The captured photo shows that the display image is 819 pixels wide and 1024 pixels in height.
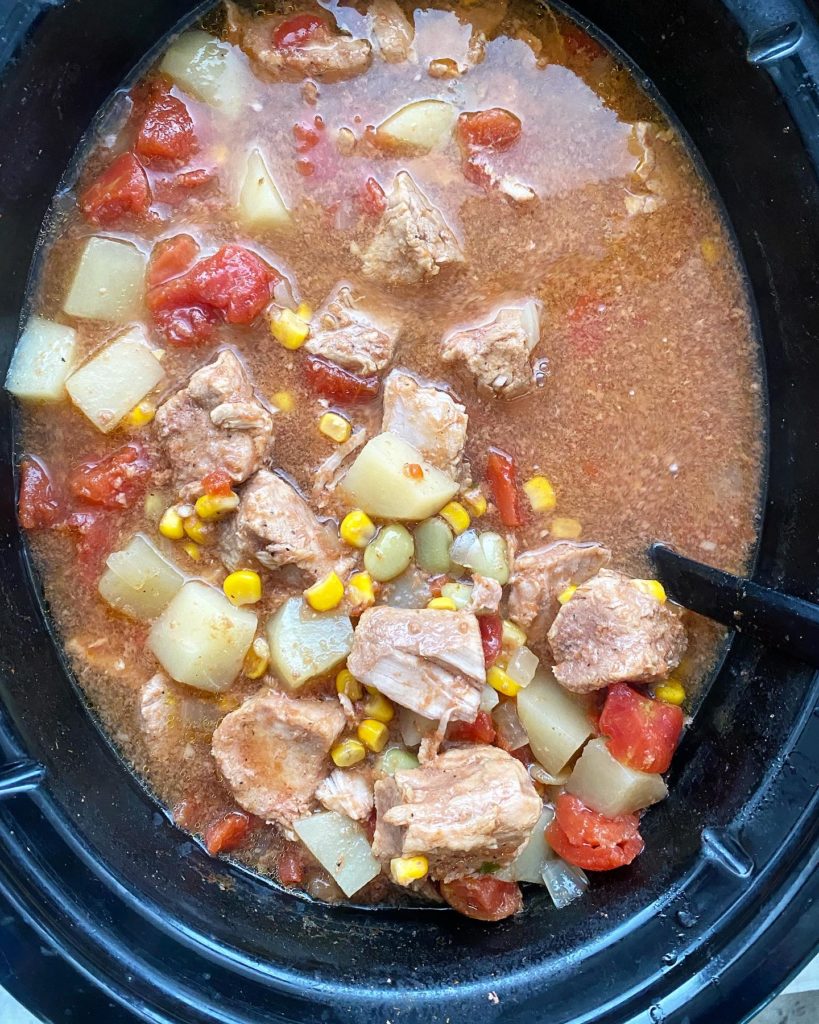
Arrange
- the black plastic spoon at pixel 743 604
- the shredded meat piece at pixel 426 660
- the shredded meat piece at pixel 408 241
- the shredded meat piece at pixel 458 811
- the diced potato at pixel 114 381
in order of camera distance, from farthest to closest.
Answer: the diced potato at pixel 114 381 < the shredded meat piece at pixel 408 241 < the shredded meat piece at pixel 426 660 < the shredded meat piece at pixel 458 811 < the black plastic spoon at pixel 743 604

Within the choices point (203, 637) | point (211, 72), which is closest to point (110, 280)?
point (211, 72)

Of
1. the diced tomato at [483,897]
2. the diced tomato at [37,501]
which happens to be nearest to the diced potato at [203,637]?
the diced tomato at [37,501]

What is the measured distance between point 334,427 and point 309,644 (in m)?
0.80

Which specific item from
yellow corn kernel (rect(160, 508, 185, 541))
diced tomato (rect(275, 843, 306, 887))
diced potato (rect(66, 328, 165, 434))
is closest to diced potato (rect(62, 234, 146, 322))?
diced potato (rect(66, 328, 165, 434))

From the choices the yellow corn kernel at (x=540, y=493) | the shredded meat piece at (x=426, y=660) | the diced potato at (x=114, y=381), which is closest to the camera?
the shredded meat piece at (x=426, y=660)

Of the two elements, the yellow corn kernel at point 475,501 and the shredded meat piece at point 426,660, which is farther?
the yellow corn kernel at point 475,501

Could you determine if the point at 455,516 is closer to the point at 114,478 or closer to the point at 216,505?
the point at 216,505

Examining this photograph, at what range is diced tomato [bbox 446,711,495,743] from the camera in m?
3.32

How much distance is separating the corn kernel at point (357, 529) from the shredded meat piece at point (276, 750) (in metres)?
0.61

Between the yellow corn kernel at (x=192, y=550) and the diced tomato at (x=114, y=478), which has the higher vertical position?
the diced tomato at (x=114, y=478)

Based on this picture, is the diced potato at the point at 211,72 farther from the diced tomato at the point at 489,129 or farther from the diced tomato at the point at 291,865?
the diced tomato at the point at 291,865

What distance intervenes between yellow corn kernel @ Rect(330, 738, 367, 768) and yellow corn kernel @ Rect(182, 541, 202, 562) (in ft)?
2.87

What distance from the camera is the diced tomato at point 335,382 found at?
3383 millimetres

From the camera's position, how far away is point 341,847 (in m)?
3.32
